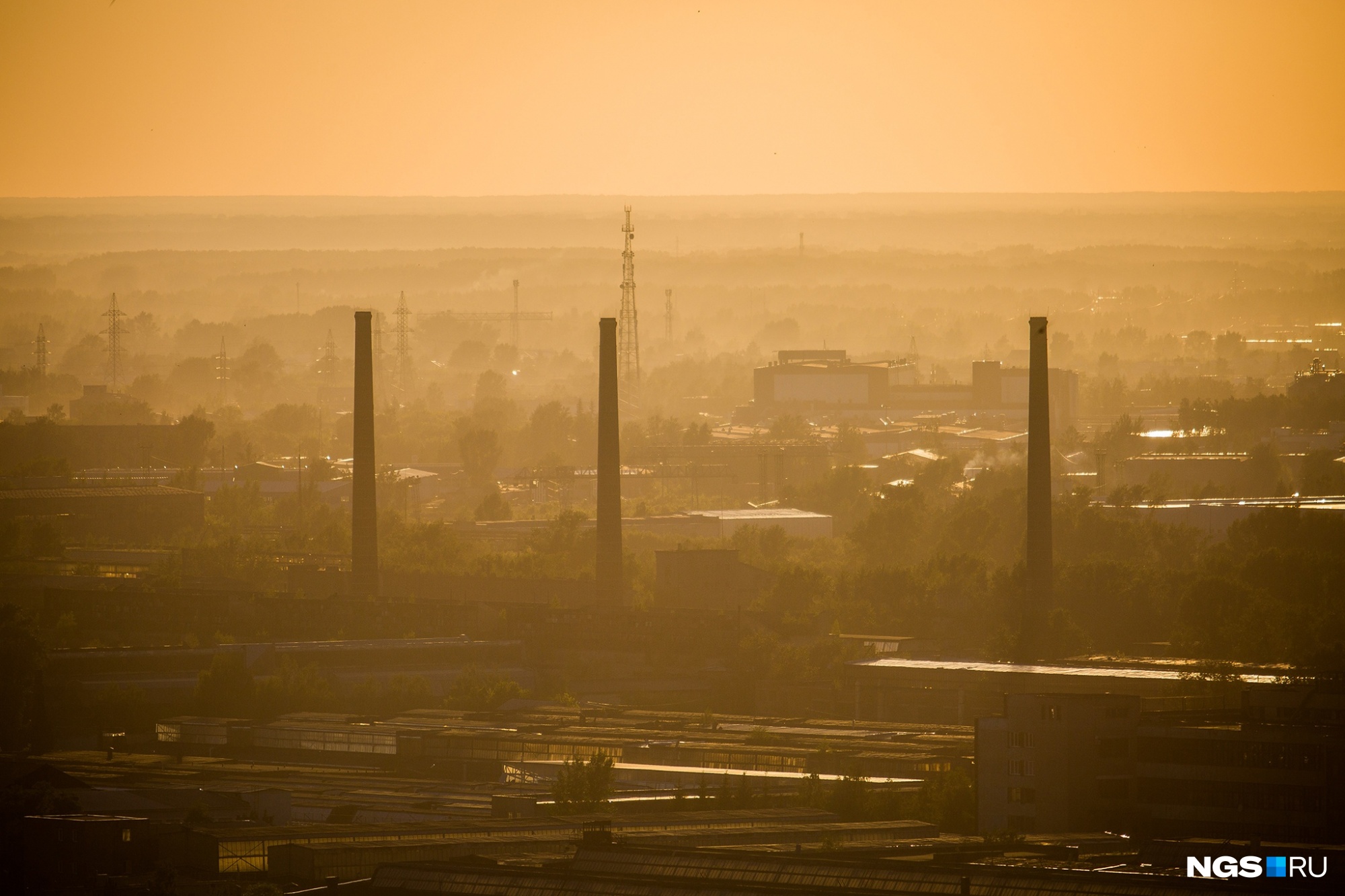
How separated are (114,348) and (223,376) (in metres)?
6.15

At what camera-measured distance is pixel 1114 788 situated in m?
20.6

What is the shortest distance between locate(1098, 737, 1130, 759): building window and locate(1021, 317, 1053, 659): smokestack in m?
12.1

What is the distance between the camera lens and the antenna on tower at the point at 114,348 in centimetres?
8567

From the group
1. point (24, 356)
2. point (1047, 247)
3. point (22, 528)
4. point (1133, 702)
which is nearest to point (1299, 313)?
point (1047, 247)

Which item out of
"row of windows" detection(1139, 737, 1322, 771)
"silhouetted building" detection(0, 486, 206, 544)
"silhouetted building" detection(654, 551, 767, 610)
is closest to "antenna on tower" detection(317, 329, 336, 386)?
"silhouetted building" detection(0, 486, 206, 544)

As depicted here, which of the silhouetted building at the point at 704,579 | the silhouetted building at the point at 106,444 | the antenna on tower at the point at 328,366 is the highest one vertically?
the antenna on tower at the point at 328,366

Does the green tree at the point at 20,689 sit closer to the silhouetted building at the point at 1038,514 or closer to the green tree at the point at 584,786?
the green tree at the point at 584,786

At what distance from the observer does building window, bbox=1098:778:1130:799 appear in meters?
20.6

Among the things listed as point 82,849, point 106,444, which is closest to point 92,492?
point 106,444

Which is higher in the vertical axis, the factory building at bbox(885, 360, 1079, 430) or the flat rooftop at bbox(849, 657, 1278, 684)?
the factory building at bbox(885, 360, 1079, 430)

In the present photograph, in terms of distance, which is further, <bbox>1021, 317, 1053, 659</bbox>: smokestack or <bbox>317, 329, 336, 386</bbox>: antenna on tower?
<bbox>317, 329, 336, 386</bbox>: antenna on tower

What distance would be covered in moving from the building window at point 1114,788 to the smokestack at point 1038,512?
39.9 ft

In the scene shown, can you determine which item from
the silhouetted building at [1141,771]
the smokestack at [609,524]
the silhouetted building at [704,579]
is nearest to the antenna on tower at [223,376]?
the silhouetted building at [704,579]

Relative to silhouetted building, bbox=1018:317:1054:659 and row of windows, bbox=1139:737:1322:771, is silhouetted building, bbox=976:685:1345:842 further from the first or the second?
silhouetted building, bbox=1018:317:1054:659
